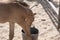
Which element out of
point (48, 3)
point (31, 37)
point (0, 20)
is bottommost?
point (31, 37)

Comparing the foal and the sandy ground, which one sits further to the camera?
the sandy ground

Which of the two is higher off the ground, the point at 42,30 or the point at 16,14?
the point at 16,14

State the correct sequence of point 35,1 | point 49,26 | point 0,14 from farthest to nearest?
1. point 35,1
2. point 49,26
3. point 0,14

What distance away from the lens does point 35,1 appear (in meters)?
7.50

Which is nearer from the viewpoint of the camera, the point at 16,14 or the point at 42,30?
the point at 16,14

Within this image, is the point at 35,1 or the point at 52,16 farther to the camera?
the point at 35,1

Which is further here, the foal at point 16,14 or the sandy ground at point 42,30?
the sandy ground at point 42,30

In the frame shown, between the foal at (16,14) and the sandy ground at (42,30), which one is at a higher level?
the foal at (16,14)

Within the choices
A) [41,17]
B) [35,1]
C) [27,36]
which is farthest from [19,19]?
[35,1]

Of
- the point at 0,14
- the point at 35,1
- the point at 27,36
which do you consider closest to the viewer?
the point at 0,14

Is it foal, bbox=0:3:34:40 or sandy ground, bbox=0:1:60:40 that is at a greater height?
foal, bbox=0:3:34:40

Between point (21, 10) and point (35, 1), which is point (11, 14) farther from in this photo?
point (35, 1)

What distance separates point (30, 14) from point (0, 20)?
59 cm

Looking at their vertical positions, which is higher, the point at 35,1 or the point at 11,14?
the point at 35,1
